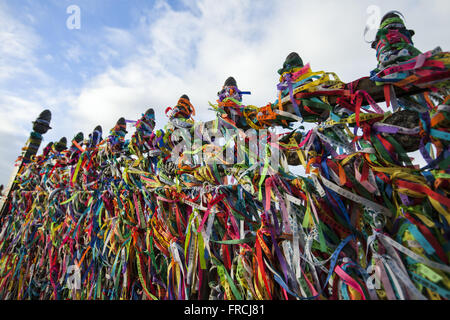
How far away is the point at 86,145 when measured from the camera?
5.99 feet

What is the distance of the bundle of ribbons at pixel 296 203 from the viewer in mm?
490

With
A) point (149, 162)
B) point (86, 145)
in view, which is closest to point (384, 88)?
Answer: point (149, 162)

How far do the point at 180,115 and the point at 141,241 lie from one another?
65cm

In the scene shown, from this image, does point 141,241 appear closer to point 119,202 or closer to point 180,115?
point 119,202

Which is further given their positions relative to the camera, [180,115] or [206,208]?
[180,115]

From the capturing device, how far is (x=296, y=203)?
648 millimetres

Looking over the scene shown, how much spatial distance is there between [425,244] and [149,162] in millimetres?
1094

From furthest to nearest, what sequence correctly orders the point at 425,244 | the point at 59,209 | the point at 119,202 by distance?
the point at 59,209, the point at 119,202, the point at 425,244

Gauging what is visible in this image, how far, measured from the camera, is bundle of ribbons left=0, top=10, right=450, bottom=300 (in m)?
0.49

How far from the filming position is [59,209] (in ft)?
5.90
